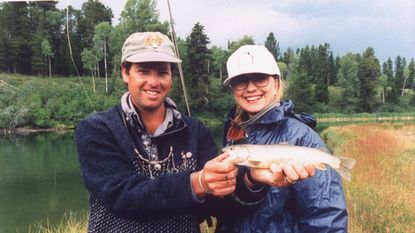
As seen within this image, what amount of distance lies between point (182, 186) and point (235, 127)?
2.85ft

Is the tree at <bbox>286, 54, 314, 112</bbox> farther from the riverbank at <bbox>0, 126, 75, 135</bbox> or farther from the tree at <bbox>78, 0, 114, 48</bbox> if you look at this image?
the riverbank at <bbox>0, 126, 75, 135</bbox>

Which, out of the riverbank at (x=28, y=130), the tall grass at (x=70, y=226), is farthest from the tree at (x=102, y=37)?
the tall grass at (x=70, y=226)

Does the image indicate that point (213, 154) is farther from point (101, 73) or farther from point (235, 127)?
point (101, 73)

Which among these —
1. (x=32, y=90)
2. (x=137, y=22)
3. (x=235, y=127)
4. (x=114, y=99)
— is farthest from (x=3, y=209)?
(x=32, y=90)

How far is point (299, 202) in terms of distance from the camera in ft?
7.18

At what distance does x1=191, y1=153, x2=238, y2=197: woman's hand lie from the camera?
177 cm

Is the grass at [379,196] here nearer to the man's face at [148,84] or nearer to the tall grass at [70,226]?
the tall grass at [70,226]

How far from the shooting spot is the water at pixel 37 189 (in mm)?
12008

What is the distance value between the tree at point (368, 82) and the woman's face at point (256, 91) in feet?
218

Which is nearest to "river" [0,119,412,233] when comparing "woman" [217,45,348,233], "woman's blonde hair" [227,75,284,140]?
"woman's blonde hair" [227,75,284,140]

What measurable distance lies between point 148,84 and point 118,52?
157 ft

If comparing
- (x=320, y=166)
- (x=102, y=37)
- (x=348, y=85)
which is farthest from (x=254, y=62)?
(x=348, y=85)

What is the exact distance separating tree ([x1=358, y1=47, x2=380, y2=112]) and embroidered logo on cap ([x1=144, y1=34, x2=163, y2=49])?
6705 centimetres

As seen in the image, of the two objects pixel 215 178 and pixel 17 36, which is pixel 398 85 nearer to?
pixel 17 36
